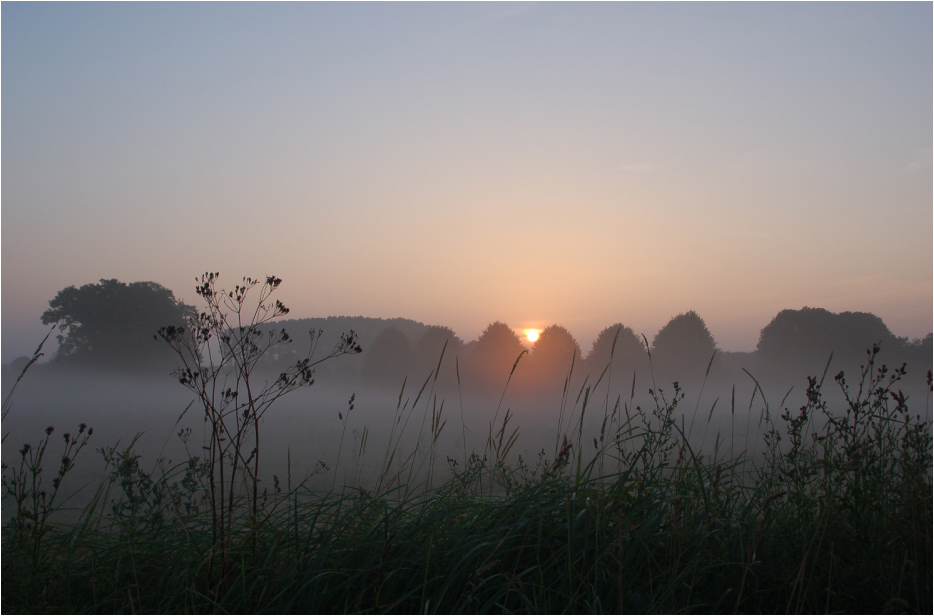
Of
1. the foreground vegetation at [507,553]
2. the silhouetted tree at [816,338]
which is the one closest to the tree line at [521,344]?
the silhouetted tree at [816,338]

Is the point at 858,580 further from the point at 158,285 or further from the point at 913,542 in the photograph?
the point at 158,285

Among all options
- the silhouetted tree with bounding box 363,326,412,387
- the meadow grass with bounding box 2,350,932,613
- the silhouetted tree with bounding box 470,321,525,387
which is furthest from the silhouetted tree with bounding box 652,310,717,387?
the meadow grass with bounding box 2,350,932,613

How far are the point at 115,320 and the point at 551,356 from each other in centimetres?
2236

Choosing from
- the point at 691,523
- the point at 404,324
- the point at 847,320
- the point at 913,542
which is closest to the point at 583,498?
the point at 691,523

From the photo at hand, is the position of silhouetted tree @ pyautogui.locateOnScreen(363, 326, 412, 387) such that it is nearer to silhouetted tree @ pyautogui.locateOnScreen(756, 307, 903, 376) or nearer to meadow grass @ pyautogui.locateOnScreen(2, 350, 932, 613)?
silhouetted tree @ pyautogui.locateOnScreen(756, 307, 903, 376)

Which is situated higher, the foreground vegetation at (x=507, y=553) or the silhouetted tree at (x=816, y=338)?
the silhouetted tree at (x=816, y=338)

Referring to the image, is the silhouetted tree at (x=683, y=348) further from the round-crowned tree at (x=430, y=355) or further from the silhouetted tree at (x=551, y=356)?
the round-crowned tree at (x=430, y=355)

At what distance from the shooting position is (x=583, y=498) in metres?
3.31

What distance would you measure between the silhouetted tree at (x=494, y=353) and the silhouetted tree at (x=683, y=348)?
7096 millimetres

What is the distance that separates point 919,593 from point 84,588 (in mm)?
3810

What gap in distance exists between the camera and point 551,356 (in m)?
29.5

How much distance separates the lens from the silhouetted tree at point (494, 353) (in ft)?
100

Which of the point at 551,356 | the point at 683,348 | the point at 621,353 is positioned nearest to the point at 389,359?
the point at 551,356

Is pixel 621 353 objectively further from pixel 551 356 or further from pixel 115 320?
pixel 115 320
